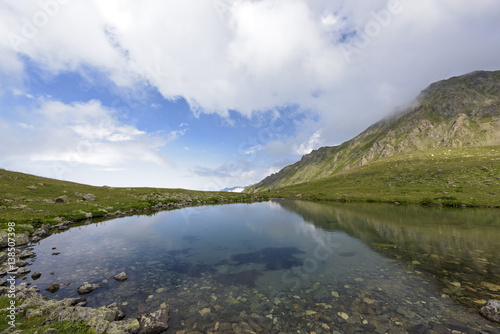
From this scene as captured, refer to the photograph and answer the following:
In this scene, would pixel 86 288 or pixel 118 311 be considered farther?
pixel 86 288

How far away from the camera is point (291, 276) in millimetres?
17297

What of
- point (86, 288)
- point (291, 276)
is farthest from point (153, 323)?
point (291, 276)

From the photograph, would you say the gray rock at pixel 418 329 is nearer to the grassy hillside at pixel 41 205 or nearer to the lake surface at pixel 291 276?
the lake surface at pixel 291 276

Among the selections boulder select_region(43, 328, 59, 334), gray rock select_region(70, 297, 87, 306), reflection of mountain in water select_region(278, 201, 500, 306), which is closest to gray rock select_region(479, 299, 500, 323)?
reflection of mountain in water select_region(278, 201, 500, 306)

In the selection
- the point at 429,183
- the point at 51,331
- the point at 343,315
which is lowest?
the point at 343,315

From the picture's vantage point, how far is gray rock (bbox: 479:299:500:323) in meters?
10.8

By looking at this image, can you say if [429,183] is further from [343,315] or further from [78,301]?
[78,301]

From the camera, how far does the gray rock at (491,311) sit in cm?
1082

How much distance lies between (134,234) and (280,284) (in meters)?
25.6

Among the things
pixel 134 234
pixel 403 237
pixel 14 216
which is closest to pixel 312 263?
pixel 403 237

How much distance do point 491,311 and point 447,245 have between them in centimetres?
1674

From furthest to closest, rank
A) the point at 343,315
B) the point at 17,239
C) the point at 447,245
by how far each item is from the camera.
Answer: the point at 17,239
the point at 447,245
the point at 343,315

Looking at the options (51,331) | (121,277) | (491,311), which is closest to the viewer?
(51,331)

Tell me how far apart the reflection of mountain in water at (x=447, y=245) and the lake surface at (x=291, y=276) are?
124mm
